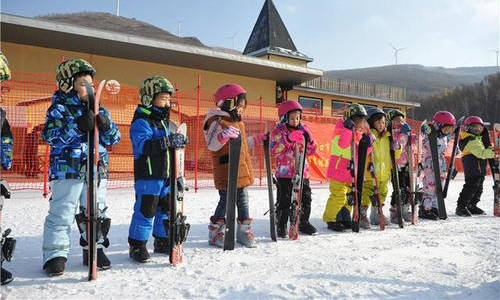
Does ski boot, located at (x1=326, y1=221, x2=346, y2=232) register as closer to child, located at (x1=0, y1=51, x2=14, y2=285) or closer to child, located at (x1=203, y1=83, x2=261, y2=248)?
child, located at (x1=203, y1=83, x2=261, y2=248)

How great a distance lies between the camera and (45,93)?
11.6 meters

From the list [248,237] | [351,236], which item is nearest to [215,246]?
[248,237]

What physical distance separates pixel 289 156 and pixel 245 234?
4.34 feet

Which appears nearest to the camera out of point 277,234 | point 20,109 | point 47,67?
point 277,234

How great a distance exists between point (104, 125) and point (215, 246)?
6.60ft

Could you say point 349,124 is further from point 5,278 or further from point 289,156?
point 5,278

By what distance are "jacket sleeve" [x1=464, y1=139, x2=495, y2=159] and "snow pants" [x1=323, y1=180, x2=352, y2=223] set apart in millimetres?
3579

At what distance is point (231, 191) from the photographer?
4566 millimetres

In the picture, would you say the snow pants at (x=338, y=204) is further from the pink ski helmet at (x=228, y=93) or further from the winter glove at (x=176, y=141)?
the winter glove at (x=176, y=141)

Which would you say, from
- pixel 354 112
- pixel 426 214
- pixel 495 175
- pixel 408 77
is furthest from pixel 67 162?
pixel 408 77

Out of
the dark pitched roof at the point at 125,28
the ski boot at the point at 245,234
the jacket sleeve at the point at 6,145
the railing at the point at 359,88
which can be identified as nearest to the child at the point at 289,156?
the ski boot at the point at 245,234

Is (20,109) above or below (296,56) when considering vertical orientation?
below

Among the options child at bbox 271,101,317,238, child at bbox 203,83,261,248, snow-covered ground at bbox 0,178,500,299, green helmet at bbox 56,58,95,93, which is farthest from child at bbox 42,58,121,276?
child at bbox 271,101,317,238

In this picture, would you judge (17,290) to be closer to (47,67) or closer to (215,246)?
(215,246)
